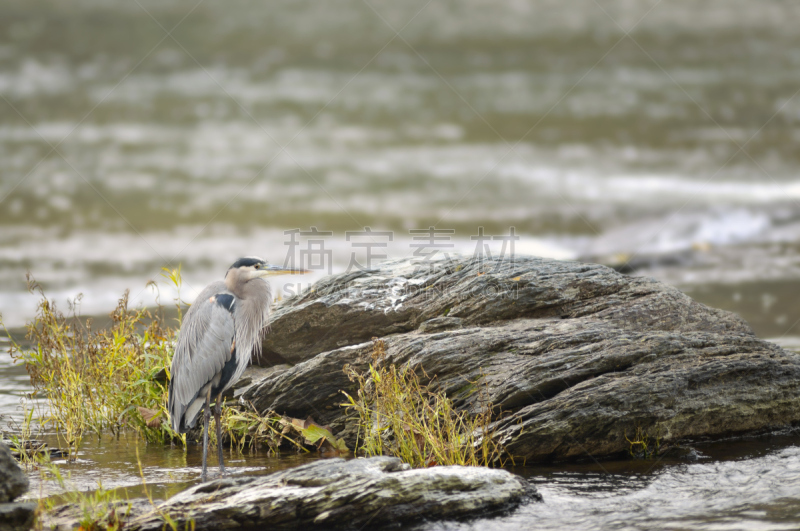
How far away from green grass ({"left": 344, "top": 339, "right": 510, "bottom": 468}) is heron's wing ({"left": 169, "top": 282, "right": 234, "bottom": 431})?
4.13 feet

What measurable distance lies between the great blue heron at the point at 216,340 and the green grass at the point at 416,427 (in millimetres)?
1156

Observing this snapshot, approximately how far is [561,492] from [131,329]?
5546mm

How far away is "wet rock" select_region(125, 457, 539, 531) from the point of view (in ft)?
16.8

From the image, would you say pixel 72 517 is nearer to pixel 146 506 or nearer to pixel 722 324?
pixel 146 506

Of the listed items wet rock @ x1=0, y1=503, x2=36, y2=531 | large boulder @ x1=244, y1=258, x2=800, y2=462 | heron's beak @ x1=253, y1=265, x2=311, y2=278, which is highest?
heron's beak @ x1=253, y1=265, x2=311, y2=278

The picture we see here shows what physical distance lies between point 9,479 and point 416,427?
3.23 m

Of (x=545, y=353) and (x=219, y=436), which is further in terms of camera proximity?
A: (x=545, y=353)

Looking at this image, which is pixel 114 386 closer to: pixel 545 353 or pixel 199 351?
pixel 199 351

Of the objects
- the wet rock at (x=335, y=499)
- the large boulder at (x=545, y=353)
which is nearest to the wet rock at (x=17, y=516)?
the wet rock at (x=335, y=499)

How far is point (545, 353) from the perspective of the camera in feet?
24.0

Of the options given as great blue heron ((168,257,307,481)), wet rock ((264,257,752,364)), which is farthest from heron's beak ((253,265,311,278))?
wet rock ((264,257,752,364))

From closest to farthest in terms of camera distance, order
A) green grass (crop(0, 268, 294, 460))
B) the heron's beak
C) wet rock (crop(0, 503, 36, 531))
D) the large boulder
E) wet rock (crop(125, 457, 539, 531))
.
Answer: wet rock (crop(0, 503, 36, 531)) < wet rock (crop(125, 457, 539, 531)) < the large boulder < the heron's beak < green grass (crop(0, 268, 294, 460))

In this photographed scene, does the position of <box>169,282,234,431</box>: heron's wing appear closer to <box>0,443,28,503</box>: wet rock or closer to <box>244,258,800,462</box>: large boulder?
<box>244,258,800,462</box>: large boulder

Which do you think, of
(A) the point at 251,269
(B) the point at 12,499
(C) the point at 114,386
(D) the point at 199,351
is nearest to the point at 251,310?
(A) the point at 251,269
